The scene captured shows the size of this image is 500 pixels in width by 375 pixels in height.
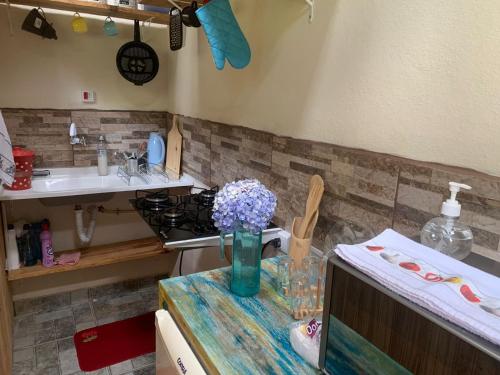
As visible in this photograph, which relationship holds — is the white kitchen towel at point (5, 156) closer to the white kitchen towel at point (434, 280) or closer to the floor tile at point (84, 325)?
the floor tile at point (84, 325)

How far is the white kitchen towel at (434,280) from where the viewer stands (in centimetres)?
50

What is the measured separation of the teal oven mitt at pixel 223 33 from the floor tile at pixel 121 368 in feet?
5.51

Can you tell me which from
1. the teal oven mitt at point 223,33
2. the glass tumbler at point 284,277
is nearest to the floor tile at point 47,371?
the glass tumbler at point 284,277

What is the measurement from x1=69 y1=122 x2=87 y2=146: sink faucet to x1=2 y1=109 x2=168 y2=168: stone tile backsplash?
0.03 meters

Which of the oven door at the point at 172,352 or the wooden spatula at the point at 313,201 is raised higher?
the wooden spatula at the point at 313,201

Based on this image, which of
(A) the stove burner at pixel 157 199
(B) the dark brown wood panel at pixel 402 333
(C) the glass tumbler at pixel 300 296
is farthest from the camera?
(A) the stove burner at pixel 157 199

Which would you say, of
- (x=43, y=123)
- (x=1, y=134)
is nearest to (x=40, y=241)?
(x=43, y=123)

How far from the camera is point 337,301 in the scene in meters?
0.68

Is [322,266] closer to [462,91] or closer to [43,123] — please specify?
[462,91]

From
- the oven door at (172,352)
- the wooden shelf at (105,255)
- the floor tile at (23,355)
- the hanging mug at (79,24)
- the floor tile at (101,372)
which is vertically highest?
the hanging mug at (79,24)

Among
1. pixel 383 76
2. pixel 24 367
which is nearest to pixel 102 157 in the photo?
pixel 24 367

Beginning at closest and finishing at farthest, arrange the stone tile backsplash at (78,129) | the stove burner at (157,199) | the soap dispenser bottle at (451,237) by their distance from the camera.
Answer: the soap dispenser bottle at (451,237) → the stove burner at (157,199) → the stone tile backsplash at (78,129)

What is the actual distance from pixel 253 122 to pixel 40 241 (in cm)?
162

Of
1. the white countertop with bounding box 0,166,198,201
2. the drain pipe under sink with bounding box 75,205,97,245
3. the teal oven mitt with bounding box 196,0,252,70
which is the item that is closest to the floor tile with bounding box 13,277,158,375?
the drain pipe under sink with bounding box 75,205,97,245
